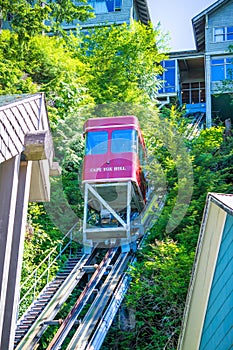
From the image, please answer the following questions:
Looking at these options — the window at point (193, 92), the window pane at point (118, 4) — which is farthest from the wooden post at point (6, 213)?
the window at point (193, 92)

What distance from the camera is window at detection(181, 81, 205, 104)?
35594 millimetres

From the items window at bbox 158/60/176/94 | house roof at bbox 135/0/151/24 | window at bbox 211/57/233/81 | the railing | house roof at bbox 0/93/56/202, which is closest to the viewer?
house roof at bbox 0/93/56/202

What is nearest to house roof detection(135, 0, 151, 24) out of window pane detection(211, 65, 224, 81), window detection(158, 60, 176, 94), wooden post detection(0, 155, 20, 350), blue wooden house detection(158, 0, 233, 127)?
blue wooden house detection(158, 0, 233, 127)

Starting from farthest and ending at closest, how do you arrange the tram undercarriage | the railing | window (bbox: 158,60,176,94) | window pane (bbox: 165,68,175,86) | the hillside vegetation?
window pane (bbox: 165,68,175,86)
window (bbox: 158,60,176,94)
the tram undercarriage
the railing
the hillside vegetation

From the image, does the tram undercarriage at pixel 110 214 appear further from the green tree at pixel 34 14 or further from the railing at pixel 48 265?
the green tree at pixel 34 14

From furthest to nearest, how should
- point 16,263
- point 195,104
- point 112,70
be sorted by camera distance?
point 195,104, point 112,70, point 16,263

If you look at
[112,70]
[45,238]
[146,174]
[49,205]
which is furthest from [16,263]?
[112,70]

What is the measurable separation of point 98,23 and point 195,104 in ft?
24.6

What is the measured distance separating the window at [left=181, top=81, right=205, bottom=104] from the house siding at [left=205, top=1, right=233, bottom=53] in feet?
16.8

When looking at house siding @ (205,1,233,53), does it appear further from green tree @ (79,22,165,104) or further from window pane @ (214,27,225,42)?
green tree @ (79,22,165,104)

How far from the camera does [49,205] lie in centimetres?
1659

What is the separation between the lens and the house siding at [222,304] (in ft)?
15.6

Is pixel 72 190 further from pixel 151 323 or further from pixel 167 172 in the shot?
pixel 151 323

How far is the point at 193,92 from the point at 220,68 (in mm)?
6062
